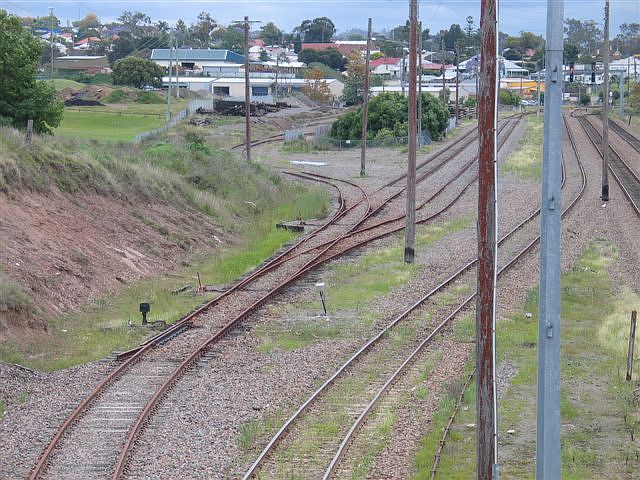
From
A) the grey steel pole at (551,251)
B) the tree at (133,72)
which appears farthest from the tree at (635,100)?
the grey steel pole at (551,251)

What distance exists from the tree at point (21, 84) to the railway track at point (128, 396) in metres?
16.9

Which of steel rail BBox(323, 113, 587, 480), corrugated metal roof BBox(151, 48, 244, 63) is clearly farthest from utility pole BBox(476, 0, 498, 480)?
corrugated metal roof BBox(151, 48, 244, 63)

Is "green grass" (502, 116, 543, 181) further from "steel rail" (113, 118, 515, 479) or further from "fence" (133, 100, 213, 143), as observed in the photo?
"steel rail" (113, 118, 515, 479)

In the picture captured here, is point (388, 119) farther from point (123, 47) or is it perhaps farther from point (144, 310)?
point (123, 47)

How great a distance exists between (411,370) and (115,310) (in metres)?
8.34

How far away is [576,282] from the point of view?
26.3m

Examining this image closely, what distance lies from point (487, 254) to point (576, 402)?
662 cm

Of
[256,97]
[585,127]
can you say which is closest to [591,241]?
[585,127]

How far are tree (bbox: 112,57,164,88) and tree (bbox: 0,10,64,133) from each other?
8715 cm

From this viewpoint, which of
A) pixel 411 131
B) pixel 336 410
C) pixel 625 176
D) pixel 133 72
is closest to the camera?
pixel 336 410

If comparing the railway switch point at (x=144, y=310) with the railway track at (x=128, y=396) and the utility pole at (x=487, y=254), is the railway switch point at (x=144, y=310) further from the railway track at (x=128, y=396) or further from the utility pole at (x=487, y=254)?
the utility pole at (x=487, y=254)

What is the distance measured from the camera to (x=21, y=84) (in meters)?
37.4

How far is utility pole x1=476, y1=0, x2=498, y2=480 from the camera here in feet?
33.4

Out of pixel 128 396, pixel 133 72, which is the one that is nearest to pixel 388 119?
pixel 133 72
